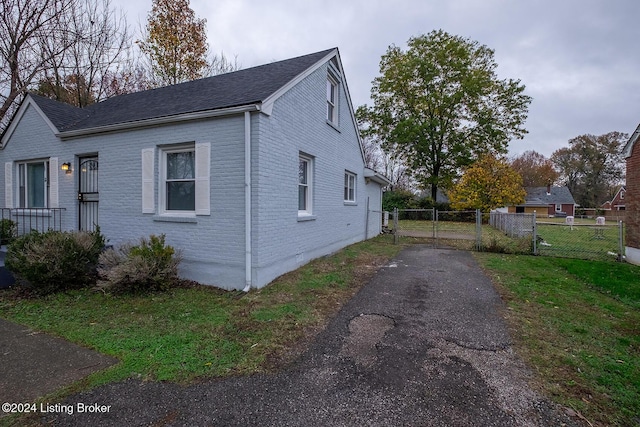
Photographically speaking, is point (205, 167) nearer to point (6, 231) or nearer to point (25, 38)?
point (6, 231)

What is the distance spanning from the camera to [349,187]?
11523 mm

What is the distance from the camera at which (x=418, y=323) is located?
418 cm

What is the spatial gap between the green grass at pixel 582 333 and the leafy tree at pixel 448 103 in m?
20.9

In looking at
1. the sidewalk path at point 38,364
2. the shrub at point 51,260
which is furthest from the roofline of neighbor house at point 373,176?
the sidewalk path at point 38,364

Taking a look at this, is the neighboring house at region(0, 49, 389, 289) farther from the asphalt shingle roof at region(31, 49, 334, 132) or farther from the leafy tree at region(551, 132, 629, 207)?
the leafy tree at region(551, 132, 629, 207)

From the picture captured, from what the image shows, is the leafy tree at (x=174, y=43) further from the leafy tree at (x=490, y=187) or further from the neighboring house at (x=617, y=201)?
the neighboring house at (x=617, y=201)

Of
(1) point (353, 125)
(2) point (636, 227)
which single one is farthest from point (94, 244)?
(2) point (636, 227)

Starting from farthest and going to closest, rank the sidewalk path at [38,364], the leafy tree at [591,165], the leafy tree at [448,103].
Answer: the leafy tree at [591,165] → the leafy tree at [448,103] → the sidewalk path at [38,364]

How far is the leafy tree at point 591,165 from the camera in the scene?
44.7 m

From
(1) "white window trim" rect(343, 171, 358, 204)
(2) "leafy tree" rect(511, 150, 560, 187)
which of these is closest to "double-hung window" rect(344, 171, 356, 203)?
(1) "white window trim" rect(343, 171, 358, 204)

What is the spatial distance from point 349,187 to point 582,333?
27.8 ft

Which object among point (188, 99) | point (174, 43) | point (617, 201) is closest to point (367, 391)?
point (188, 99)

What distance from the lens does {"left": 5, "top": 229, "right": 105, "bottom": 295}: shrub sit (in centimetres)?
520

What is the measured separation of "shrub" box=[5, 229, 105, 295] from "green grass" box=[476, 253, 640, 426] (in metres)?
7.43
